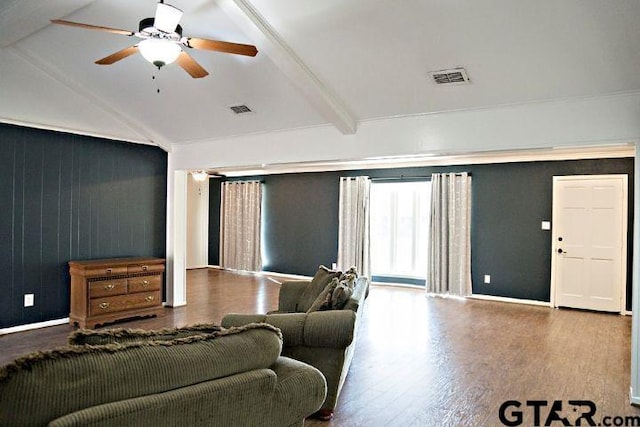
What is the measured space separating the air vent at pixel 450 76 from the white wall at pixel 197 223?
7.98 metres

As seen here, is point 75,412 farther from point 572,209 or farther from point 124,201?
point 572,209

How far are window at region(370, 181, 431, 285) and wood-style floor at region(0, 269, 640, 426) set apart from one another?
1.24 meters

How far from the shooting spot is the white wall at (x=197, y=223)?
10969 mm

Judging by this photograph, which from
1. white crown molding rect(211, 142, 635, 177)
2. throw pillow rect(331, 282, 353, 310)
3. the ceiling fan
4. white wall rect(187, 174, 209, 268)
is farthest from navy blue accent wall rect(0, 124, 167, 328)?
white wall rect(187, 174, 209, 268)

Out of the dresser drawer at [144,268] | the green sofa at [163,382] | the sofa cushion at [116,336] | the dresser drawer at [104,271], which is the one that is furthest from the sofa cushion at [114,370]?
the dresser drawer at [144,268]

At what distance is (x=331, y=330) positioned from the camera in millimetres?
2971

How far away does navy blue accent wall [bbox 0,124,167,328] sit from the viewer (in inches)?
204

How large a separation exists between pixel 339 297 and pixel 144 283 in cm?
356

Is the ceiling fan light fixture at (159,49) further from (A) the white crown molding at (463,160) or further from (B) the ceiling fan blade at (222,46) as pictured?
(A) the white crown molding at (463,160)

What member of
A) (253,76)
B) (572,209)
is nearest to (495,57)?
(253,76)

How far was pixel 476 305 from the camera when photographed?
23.1 ft

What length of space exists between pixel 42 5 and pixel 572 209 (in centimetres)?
698

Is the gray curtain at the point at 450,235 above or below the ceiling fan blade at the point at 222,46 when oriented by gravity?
below

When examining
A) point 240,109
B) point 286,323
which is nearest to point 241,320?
point 286,323
